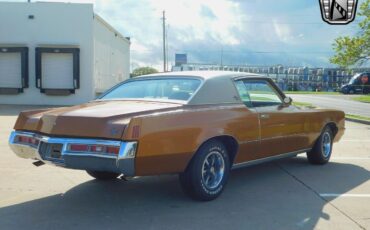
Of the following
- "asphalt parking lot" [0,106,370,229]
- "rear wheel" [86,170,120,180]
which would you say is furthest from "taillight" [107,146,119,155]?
"rear wheel" [86,170,120,180]

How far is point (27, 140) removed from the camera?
16.9ft

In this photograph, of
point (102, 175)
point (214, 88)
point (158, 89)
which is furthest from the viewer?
point (102, 175)

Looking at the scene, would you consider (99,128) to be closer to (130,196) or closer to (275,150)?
(130,196)

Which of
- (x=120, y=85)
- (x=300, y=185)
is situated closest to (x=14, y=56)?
(x=120, y=85)

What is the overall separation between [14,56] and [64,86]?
2.93 meters

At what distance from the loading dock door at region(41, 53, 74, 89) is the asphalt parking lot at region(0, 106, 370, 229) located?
16.3 meters

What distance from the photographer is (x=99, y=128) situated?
4508 mm

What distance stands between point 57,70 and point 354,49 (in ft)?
53.7

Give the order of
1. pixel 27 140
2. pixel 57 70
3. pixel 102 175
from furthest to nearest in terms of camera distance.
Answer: pixel 57 70 → pixel 102 175 → pixel 27 140

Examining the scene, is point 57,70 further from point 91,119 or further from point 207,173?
point 91,119

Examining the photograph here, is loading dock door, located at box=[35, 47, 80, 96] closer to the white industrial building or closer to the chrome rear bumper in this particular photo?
the white industrial building

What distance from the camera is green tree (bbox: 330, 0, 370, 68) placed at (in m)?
25.9

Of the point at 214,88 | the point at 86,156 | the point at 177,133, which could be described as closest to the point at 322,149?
the point at 214,88

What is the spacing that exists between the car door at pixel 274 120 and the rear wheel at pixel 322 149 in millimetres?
562
